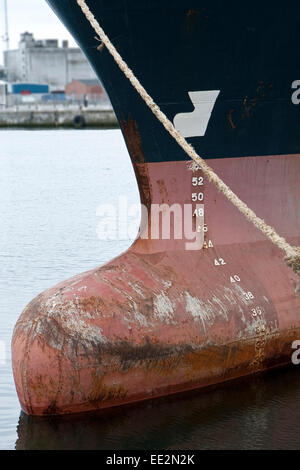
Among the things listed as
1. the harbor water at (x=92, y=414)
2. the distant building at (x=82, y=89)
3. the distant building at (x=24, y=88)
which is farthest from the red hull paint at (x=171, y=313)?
the distant building at (x=82, y=89)

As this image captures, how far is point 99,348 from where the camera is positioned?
5875 mm

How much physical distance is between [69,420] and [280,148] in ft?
9.59

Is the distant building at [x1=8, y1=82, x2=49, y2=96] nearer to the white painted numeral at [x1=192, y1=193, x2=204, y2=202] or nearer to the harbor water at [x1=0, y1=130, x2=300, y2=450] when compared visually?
the harbor water at [x1=0, y1=130, x2=300, y2=450]

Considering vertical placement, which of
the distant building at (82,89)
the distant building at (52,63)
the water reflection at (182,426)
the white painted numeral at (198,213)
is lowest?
the water reflection at (182,426)

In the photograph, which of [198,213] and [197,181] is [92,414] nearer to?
[198,213]

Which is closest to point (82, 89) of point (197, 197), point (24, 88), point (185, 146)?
point (24, 88)

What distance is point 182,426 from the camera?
606 cm

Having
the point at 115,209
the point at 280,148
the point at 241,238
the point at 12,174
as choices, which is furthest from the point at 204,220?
the point at 12,174

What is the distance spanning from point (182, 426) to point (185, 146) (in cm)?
199

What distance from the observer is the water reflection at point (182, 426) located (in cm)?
583

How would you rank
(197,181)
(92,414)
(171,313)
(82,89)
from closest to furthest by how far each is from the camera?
(92,414), (171,313), (197,181), (82,89)

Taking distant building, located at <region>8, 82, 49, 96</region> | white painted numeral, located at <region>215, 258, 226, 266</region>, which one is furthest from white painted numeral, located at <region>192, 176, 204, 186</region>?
distant building, located at <region>8, 82, 49, 96</region>

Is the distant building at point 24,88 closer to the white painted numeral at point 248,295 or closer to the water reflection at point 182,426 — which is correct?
the white painted numeral at point 248,295

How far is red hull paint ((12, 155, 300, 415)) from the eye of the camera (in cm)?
590
